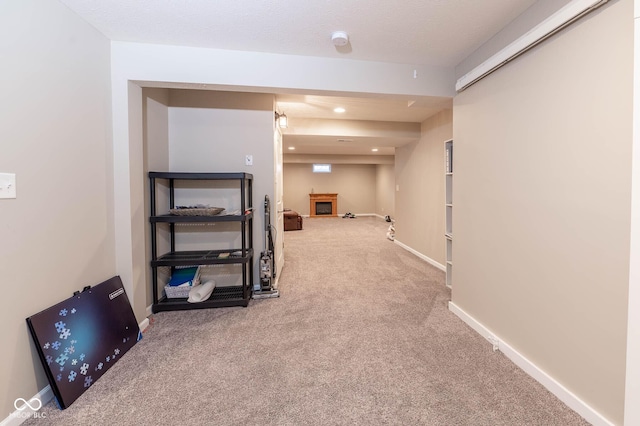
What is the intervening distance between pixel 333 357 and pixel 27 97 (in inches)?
90.3

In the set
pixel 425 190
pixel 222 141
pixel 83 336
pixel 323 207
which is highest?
pixel 222 141

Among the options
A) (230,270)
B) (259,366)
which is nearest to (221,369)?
(259,366)

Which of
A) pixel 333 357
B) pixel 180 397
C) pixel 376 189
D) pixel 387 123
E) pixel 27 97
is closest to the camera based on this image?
pixel 27 97

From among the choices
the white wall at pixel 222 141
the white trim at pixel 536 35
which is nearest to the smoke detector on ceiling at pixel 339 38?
Result: the white trim at pixel 536 35

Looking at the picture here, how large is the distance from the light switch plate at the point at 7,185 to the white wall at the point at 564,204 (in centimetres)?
283

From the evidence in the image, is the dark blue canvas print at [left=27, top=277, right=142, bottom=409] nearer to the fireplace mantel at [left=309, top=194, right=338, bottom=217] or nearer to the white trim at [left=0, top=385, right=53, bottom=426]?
the white trim at [left=0, top=385, right=53, bottom=426]

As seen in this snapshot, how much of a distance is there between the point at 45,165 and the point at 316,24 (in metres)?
1.81

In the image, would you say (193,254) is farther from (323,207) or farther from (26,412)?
(323,207)

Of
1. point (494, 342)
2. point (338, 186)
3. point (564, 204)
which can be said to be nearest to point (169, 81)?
point (564, 204)

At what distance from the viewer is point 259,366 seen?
5.54ft

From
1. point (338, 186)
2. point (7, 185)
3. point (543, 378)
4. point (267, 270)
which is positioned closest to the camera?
point (7, 185)

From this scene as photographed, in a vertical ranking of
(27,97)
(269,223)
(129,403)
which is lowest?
(129,403)

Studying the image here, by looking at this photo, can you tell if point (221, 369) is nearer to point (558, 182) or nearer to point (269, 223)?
point (269, 223)

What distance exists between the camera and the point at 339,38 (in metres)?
1.80
